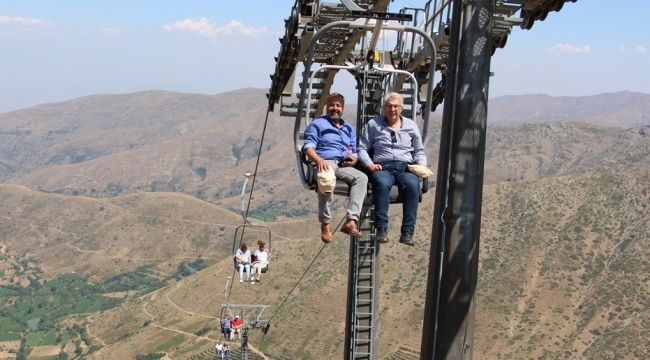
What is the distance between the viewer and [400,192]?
6.73 meters

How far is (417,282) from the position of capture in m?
72.9

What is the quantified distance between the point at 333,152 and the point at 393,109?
0.79m

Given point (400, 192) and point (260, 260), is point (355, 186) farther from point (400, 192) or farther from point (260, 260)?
point (260, 260)

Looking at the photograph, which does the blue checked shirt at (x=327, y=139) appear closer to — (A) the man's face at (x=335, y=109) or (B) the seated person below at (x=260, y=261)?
(A) the man's face at (x=335, y=109)

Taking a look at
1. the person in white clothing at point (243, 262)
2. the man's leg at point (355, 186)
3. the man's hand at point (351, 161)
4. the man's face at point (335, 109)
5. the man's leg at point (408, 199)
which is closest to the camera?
the man's leg at point (408, 199)

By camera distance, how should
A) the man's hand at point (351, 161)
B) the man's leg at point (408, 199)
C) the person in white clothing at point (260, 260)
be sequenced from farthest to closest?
the person in white clothing at point (260, 260) < the man's hand at point (351, 161) < the man's leg at point (408, 199)

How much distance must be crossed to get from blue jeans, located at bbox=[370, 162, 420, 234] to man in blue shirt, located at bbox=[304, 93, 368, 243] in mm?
167

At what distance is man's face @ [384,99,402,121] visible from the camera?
6637mm

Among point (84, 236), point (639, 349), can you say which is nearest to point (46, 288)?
point (84, 236)

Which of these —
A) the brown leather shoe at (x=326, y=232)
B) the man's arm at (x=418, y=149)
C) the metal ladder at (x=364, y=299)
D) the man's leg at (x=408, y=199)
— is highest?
the man's arm at (x=418, y=149)

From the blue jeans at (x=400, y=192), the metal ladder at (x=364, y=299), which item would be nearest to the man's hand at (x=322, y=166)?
the blue jeans at (x=400, y=192)

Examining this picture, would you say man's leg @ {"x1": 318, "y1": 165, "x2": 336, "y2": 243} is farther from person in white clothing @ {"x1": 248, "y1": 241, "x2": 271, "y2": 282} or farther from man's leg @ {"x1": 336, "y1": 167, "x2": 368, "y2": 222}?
person in white clothing @ {"x1": 248, "y1": 241, "x2": 271, "y2": 282}

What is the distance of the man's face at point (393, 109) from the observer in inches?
261

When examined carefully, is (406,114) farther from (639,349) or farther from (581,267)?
(581,267)
